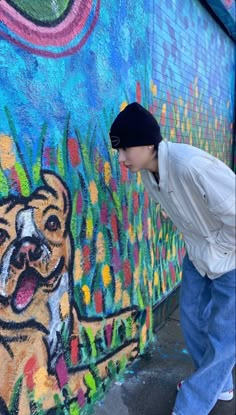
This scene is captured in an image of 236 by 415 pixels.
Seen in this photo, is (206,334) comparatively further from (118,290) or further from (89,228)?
(89,228)

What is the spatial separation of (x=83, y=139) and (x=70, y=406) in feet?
4.73

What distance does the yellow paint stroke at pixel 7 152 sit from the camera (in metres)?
1.56

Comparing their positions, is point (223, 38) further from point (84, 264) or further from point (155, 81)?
point (84, 264)

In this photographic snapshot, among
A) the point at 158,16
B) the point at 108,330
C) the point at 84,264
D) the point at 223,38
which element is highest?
the point at 223,38

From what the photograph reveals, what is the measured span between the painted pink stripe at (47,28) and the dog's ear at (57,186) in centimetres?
59

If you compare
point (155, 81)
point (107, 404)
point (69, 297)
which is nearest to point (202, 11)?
point (155, 81)

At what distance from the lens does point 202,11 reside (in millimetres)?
4430

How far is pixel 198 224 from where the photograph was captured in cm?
201

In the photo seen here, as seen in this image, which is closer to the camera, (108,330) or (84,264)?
(84,264)

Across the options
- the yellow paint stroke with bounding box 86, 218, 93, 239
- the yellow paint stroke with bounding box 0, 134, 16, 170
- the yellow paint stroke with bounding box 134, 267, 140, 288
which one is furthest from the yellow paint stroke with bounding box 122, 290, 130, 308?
the yellow paint stroke with bounding box 0, 134, 16, 170

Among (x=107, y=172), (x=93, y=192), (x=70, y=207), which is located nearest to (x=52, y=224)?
(x=70, y=207)

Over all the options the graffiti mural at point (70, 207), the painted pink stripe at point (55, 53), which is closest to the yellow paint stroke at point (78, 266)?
the graffiti mural at point (70, 207)

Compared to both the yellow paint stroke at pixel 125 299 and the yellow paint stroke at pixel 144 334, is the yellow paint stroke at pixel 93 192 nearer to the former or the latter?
the yellow paint stroke at pixel 125 299

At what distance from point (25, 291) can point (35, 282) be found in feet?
0.24
